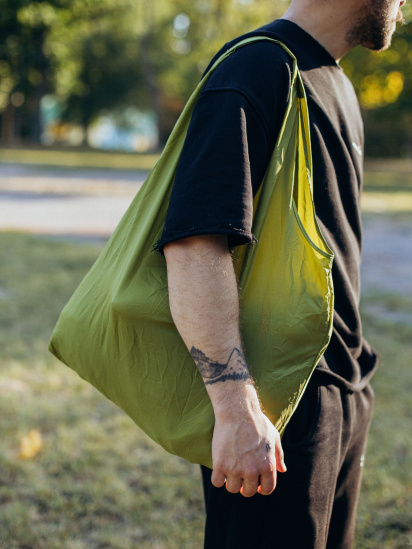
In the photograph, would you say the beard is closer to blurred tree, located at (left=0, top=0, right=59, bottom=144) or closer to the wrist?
the wrist

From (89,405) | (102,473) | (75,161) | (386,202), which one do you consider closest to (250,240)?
(102,473)

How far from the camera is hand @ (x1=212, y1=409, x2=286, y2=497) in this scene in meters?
1.17

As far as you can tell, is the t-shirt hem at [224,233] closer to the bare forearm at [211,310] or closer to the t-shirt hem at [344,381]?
the bare forearm at [211,310]

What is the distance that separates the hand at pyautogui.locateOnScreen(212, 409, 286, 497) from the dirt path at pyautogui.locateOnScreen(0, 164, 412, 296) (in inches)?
228

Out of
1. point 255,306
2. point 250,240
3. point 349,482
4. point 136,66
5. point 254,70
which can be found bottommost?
point 349,482

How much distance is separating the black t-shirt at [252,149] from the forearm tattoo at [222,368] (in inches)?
9.4

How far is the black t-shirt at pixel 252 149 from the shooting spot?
1.16m

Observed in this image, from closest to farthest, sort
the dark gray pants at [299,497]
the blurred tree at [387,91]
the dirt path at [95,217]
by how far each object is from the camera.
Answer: the dark gray pants at [299,497] → the dirt path at [95,217] → the blurred tree at [387,91]

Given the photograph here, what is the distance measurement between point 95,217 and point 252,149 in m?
10.3

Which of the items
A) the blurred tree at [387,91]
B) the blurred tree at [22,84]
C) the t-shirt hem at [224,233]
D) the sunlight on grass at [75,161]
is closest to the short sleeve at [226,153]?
the t-shirt hem at [224,233]

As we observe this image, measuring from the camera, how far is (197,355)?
4.00 feet

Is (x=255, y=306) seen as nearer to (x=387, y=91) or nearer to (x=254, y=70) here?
(x=254, y=70)

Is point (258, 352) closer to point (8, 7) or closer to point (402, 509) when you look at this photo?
point (402, 509)

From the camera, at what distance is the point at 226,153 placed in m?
1.16
